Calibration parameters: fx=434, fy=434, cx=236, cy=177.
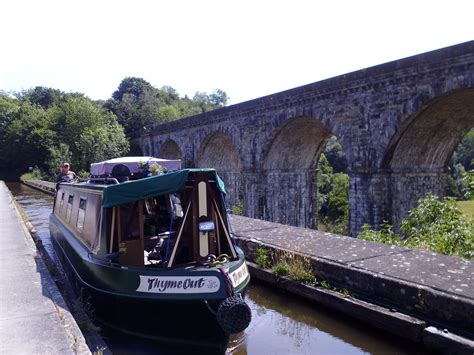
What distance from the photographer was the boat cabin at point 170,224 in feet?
15.9

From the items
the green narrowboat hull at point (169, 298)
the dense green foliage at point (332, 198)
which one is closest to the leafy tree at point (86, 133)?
the dense green foliage at point (332, 198)

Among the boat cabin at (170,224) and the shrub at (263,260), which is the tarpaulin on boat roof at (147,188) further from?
the shrub at (263,260)

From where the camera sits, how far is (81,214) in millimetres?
7168

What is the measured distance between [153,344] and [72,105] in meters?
39.5

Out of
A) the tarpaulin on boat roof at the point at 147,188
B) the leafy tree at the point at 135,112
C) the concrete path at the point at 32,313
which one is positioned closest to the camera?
the concrete path at the point at 32,313

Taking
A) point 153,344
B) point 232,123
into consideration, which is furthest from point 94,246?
point 232,123

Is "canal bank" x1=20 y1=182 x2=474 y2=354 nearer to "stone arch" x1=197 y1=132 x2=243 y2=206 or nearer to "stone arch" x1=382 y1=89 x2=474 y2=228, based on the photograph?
"stone arch" x1=382 y1=89 x2=474 y2=228

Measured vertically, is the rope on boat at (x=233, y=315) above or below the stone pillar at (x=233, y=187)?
below

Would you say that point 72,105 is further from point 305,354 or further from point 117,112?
point 305,354

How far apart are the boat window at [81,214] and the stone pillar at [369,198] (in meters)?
7.24

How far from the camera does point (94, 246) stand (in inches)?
223

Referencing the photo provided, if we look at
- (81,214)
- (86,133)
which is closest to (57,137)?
(86,133)

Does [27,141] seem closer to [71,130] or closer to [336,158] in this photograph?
[71,130]

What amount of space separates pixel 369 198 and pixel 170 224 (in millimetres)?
7480
